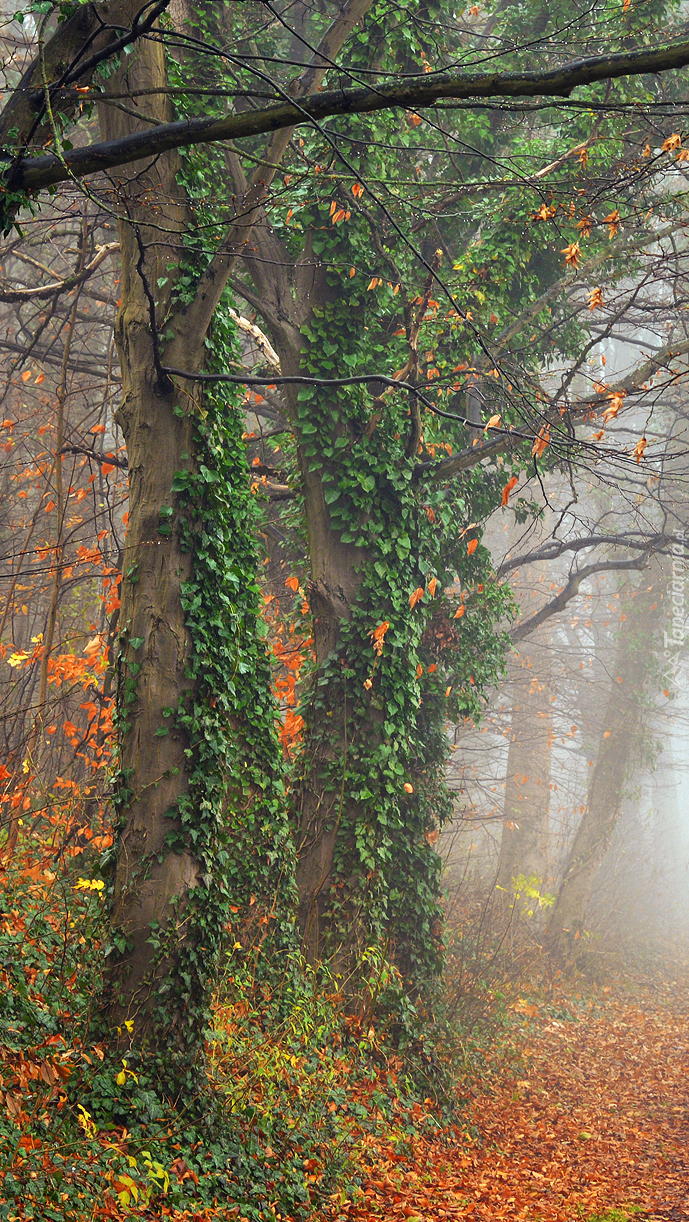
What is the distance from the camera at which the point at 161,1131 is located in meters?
4.86

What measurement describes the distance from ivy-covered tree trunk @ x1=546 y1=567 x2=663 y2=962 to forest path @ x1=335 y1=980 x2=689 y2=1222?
2.94 m

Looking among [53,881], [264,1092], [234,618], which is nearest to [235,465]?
[234,618]

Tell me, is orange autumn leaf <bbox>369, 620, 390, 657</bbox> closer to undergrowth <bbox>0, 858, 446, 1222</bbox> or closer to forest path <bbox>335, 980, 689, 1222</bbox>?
undergrowth <bbox>0, 858, 446, 1222</bbox>

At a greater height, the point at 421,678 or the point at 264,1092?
the point at 421,678

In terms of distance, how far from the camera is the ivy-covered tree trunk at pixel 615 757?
50.9 feet

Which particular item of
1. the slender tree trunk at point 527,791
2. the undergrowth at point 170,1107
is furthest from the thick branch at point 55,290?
the slender tree trunk at point 527,791

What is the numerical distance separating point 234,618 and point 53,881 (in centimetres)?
238

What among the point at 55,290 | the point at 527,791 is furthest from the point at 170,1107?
the point at 527,791

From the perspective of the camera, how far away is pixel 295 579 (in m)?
9.08

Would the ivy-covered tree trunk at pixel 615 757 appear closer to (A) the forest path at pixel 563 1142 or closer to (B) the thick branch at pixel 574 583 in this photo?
(A) the forest path at pixel 563 1142

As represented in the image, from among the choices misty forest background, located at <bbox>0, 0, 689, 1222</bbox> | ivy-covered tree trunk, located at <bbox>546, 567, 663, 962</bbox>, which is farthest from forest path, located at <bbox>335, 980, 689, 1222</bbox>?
ivy-covered tree trunk, located at <bbox>546, 567, 663, 962</bbox>

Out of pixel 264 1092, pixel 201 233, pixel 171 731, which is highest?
pixel 201 233

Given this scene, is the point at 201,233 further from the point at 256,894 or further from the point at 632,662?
the point at 632,662

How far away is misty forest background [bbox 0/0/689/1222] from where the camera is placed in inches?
185
